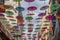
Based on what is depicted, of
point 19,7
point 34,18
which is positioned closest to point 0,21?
point 34,18

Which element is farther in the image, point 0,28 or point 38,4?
point 0,28

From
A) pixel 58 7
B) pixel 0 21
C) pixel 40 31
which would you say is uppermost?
pixel 58 7

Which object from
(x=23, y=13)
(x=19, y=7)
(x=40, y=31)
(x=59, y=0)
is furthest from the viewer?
(x=40, y=31)

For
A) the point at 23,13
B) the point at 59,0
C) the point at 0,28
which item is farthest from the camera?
the point at 0,28

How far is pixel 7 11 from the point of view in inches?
81.6

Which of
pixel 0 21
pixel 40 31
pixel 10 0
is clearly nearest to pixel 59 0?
pixel 10 0

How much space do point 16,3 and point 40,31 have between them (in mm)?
1280

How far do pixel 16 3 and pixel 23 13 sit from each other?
0.88 ft

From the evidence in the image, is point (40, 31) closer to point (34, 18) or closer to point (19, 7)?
point (34, 18)

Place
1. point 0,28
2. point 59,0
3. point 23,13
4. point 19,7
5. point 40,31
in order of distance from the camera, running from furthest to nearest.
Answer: point 40,31 → point 0,28 → point 23,13 → point 19,7 → point 59,0

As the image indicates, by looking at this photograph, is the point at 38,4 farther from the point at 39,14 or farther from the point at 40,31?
the point at 40,31

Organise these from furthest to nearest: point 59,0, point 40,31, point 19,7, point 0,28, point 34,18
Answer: point 40,31 → point 0,28 → point 34,18 → point 19,7 → point 59,0

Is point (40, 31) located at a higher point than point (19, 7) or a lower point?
lower

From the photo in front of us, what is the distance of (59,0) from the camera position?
1835mm
